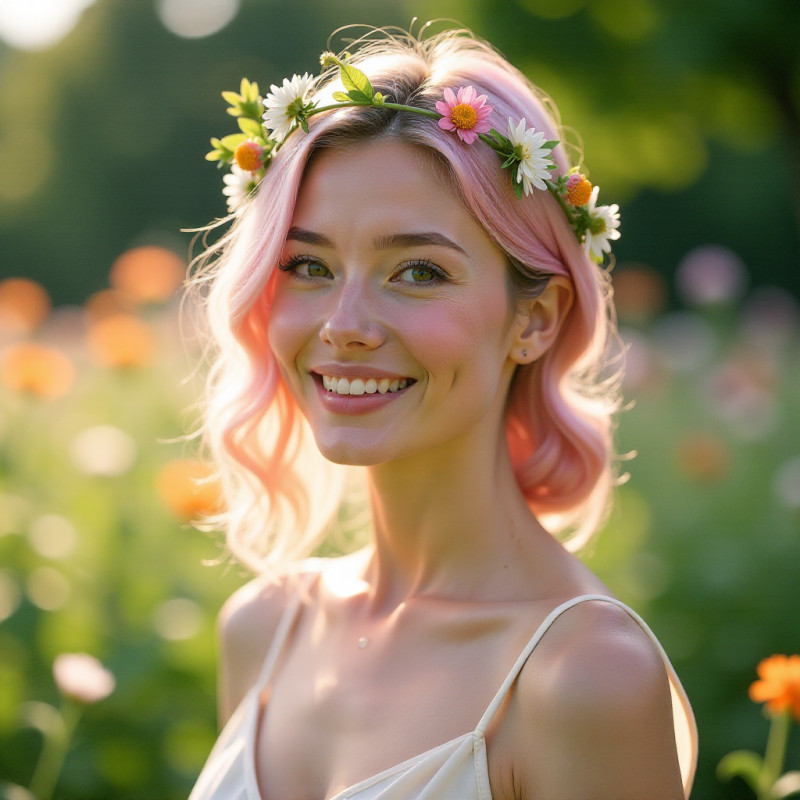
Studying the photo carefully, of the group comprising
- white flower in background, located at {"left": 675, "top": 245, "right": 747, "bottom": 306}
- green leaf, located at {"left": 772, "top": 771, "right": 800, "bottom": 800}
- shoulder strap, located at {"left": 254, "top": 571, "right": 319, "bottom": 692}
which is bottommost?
green leaf, located at {"left": 772, "top": 771, "right": 800, "bottom": 800}

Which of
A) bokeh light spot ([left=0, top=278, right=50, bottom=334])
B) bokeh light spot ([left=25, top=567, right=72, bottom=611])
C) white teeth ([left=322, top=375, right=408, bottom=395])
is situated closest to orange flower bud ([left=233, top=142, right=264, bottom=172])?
white teeth ([left=322, top=375, right=408, bottom=395])

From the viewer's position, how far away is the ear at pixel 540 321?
210 cm

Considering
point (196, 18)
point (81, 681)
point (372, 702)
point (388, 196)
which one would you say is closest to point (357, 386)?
point (388, 196)

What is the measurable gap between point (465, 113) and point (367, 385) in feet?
1.80

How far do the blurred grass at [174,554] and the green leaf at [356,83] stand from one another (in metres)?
1.69

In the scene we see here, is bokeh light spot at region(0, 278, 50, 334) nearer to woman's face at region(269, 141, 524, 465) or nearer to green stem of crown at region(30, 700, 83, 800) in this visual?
green stem of crown at region(30, 700, 83, 800)

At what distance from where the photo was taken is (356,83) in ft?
6.59

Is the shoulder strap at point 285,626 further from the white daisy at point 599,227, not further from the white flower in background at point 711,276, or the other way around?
the white flower in background at point 711,276

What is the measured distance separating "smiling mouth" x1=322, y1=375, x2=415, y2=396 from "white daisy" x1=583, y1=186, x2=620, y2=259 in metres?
0.50

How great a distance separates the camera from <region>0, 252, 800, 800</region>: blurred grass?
11.7 ft

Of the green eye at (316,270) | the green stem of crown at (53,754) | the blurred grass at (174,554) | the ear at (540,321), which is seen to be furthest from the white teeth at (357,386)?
the blurred grass at (174,554)

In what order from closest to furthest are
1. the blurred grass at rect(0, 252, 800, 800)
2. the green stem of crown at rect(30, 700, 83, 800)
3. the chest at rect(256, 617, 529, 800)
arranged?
the chest at rect(256, 617, 529, 800) < the green stem of crown at rect(30, 700, 83, 800) < the blurred grass at rect(0, 252, 800, 800)

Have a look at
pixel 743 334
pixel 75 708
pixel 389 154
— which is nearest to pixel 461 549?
pixel 389 154

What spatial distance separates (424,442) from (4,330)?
3.75 metres
